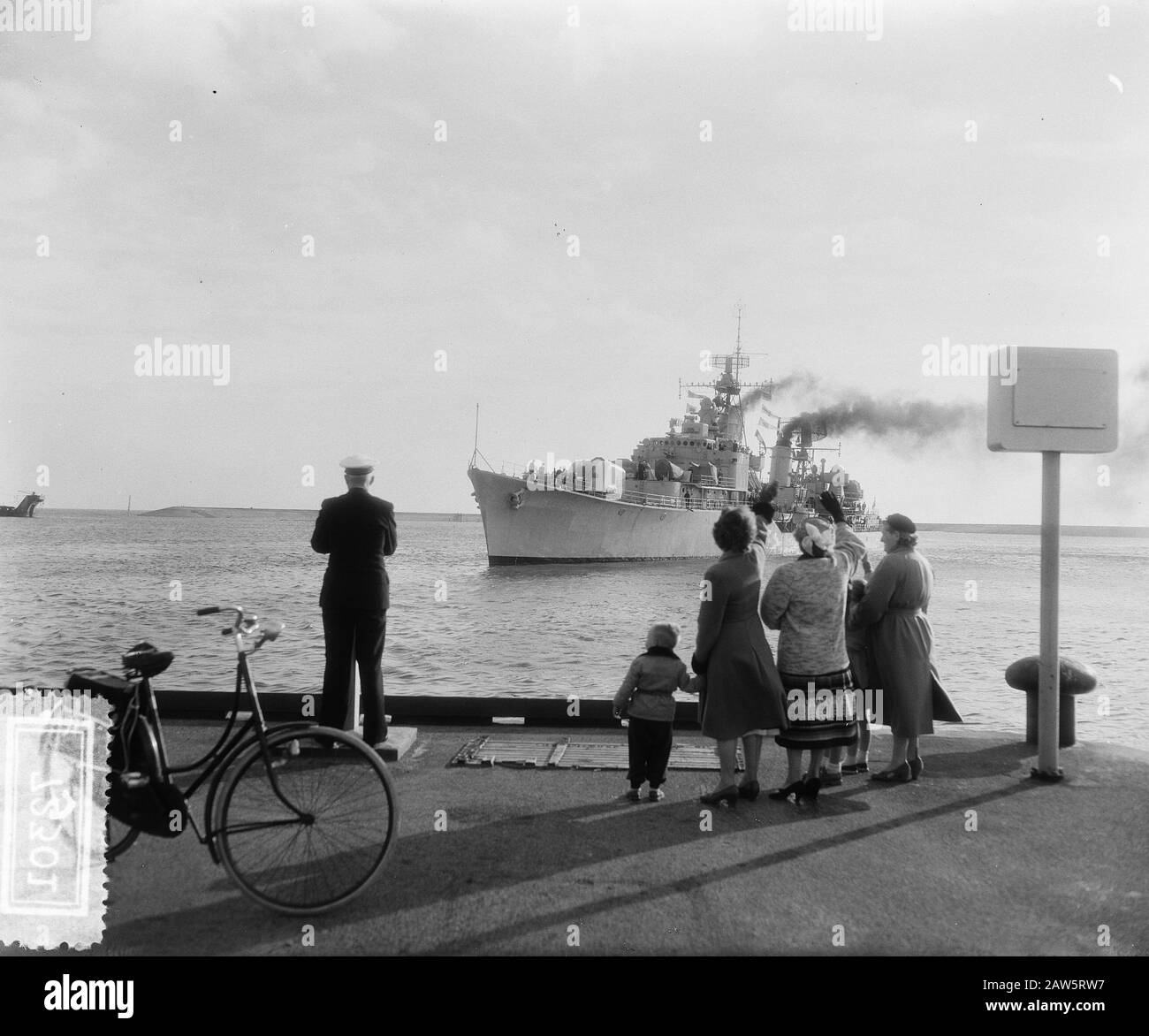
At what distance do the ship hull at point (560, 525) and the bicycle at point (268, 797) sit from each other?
57.5 m

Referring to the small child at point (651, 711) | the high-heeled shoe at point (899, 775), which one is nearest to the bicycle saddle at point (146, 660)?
the small child at point (651, 711)

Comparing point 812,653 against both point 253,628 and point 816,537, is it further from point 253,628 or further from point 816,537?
point 253,628

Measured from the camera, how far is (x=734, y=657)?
5.39 meters

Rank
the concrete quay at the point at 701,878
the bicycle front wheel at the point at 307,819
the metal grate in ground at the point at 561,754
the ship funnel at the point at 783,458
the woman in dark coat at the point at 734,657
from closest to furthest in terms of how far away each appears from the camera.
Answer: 1. the concrete quay at the point at 701,878
2. the bicycle front wheel at the point at 307,819
3. the woman in dark coat at the point at 734,657
4. the metal grate in ground at the point at 561,754
5. the ship funnel at the point at 783,458

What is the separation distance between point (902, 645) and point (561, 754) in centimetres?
239

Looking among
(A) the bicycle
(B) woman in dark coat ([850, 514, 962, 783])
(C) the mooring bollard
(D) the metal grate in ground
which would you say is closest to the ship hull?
(D) the metal grate in ground

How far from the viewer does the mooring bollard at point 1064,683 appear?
6676 millimetres

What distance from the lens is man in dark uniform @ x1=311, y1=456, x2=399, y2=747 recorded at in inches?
228

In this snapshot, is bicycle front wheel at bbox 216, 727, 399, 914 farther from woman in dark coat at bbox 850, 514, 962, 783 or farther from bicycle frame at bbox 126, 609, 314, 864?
woman in dark coat at bbox 850, 514, 962, 783

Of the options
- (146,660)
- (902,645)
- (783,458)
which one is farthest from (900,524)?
(783,458)

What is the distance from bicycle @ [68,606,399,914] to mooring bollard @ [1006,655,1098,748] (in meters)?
4.85

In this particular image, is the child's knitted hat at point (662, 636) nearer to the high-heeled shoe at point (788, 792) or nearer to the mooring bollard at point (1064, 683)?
the high-heeled shoe at point (788, 792)
